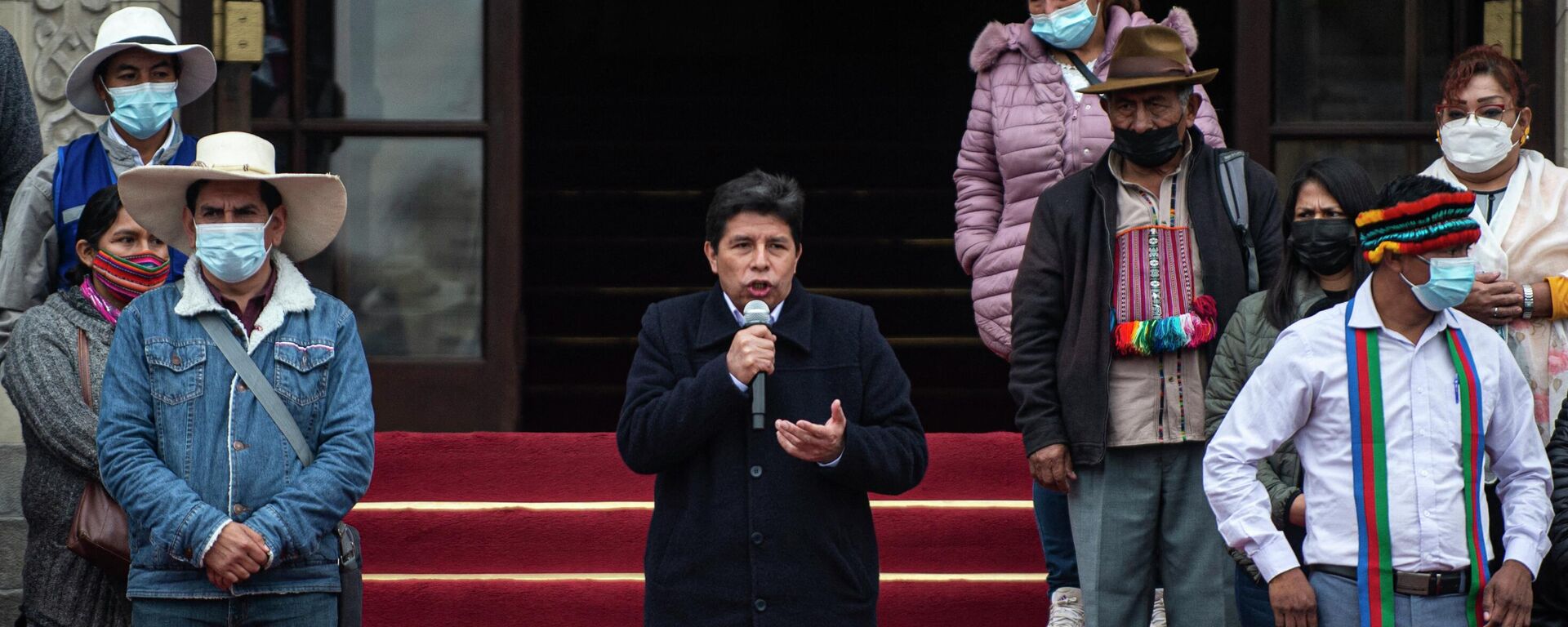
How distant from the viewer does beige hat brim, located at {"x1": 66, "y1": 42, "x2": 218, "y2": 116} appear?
209 inches

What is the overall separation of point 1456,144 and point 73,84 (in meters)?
3.84

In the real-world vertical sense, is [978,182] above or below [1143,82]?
below

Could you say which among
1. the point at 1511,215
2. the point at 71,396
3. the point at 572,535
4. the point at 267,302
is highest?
the point at 1511,215

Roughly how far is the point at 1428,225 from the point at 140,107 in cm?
346

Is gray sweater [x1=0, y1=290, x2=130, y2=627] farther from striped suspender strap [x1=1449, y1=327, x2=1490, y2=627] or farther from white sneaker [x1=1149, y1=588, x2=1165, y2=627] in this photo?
striped suspender strap [x1=1449, y1=327, x2=1490, y2=627]

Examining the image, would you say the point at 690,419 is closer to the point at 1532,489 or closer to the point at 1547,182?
the point at 1532,489

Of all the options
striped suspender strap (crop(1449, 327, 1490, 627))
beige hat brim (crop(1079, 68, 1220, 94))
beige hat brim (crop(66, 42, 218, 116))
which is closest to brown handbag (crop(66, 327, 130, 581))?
beige hat brim (crop(66, 42, 218, 116))

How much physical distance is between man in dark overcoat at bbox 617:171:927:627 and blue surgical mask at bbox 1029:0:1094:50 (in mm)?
1488

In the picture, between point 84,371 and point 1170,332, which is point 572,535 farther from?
point 1170,332

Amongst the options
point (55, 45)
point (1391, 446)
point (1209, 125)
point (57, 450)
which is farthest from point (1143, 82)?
point (55, 45)

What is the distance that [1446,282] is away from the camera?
387 cm

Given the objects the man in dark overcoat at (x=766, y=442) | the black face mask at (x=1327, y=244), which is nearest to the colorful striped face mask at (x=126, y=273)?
the man in dark overcoat at (x=766, y=442)

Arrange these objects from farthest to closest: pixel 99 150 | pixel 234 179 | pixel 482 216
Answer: pixel 482 216 < pixel 99 150 < pixel 234 179

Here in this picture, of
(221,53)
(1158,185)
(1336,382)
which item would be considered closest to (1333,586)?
(1336,382)
